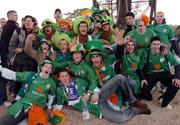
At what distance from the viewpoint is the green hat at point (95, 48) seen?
6102mm

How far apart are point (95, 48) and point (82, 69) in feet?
1.43

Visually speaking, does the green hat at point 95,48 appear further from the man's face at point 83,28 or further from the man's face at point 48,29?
the man's face at point 48,29

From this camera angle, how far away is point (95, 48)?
6148 mm

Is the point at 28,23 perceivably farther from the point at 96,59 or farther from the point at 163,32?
the point at 163,32

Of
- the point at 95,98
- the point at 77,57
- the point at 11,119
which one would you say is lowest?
the point at 11,119

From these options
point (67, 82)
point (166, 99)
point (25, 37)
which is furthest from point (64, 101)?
point (166, 99)

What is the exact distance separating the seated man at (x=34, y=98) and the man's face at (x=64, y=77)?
0.16 metres

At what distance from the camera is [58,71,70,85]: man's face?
5.87 metres

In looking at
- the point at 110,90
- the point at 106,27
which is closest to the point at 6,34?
the point at 106,27

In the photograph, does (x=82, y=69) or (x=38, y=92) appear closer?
(x=38, y=92)


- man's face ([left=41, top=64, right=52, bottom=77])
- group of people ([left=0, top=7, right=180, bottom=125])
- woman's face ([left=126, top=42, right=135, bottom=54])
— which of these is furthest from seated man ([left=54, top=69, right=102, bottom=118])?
woman's face ([left=126, top=42, right=135, bottom=54])

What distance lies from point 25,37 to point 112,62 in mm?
1652

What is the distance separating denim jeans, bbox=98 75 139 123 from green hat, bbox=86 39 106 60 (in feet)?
1.79

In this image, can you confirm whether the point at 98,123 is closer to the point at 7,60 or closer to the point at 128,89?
the point at 128,89
